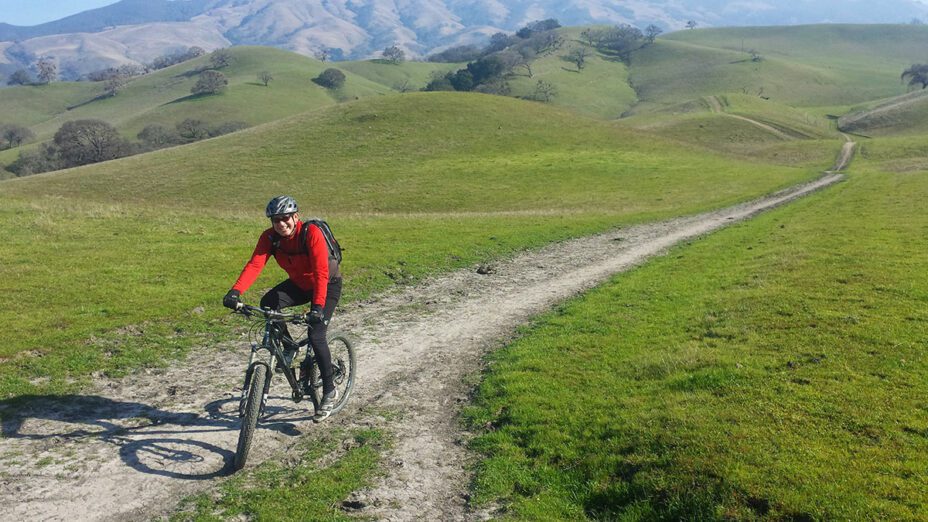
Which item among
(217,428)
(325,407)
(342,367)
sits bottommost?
(217,428)

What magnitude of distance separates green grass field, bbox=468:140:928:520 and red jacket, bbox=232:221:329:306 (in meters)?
3.98

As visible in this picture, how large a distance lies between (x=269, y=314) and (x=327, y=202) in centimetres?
4846

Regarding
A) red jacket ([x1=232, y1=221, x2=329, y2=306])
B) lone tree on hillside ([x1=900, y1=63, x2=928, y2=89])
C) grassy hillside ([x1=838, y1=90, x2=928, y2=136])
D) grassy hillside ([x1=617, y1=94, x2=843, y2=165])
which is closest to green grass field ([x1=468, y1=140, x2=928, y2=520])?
red jacket ([x1=232, y1=221, x2=329, y2=306])

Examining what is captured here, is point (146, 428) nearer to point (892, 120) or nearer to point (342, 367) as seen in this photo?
point (342, 367)

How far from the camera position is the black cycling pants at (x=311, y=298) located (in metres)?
9.30

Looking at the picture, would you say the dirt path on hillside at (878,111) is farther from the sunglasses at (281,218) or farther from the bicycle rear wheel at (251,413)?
the bicycle rear wheel at (251,413)

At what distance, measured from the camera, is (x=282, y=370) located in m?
9.49

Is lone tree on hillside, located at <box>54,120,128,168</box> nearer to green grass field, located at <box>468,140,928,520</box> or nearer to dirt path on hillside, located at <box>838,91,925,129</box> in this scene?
green grass field, located at <box>468,140,928,520</box>

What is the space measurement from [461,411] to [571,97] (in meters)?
189

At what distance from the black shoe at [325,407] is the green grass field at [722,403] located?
2.85 meters

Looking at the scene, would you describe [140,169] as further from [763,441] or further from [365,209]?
[763,441]

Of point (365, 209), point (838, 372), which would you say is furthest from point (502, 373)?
point (365, 209)

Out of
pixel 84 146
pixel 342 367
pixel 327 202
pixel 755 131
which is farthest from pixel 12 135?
pixel 755 131

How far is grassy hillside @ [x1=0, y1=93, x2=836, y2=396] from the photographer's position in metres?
15.5
